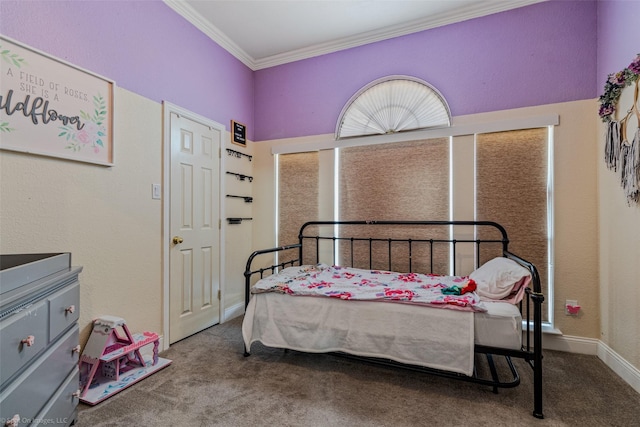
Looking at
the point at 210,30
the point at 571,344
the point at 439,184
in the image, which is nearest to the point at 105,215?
the point at 210,30

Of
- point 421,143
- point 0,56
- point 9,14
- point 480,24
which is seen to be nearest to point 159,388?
point 0,56

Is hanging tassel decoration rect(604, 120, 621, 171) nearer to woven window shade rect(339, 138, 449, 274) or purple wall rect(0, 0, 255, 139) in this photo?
woven window shade rect(339, 138, 449, 274)

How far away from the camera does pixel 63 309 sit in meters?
1.28

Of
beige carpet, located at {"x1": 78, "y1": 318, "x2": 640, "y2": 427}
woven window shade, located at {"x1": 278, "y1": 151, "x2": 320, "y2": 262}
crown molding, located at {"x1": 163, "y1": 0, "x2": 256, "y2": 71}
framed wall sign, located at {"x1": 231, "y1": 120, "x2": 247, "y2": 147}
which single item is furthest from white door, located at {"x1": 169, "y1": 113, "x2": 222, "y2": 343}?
crown molding, located at {"x1": 163, "y1": 0, "x2": 256, "y2": 71}

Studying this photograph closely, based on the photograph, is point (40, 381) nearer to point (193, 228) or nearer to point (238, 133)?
point (193, 228)

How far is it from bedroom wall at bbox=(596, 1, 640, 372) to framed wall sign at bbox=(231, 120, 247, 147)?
10.1ft

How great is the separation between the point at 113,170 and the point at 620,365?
3.54 m

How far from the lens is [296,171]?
3201 millimetres

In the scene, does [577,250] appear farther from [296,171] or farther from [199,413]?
[199,413]

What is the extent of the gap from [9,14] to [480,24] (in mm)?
3163

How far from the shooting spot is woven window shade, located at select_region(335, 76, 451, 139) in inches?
105

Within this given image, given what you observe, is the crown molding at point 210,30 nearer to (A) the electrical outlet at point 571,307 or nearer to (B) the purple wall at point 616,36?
(B) the purple wall at point 616,36

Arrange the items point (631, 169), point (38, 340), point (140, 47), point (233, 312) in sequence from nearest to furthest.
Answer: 1. point (38, 340)
2. point (631, 169)
3. point (140, 47)
4. point (233, 312)

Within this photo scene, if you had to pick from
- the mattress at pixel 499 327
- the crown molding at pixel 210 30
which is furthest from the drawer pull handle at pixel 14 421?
the crown molding at pixel 210 30
